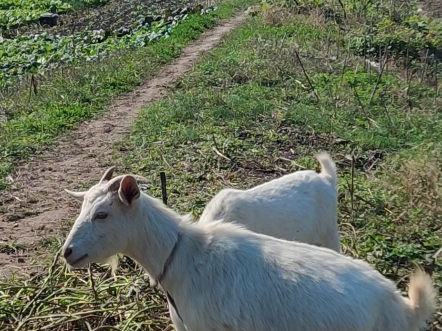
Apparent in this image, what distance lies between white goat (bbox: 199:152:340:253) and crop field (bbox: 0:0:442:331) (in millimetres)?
516

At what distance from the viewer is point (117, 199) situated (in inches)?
150

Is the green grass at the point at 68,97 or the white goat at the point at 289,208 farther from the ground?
the white goat at the point at 289,208

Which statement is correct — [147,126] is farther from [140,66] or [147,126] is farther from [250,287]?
[250,287]

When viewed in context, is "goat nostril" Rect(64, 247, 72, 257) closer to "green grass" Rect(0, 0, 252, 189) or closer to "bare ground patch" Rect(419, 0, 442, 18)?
"green grass" Rect(0, 0, 252, 189)

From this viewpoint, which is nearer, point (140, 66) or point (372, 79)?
point (372, 79)

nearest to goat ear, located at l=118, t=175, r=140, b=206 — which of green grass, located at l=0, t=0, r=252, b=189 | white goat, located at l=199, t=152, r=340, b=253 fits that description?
white goat, located at l=199, t=152, r=340, b=253

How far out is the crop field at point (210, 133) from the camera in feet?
17.2

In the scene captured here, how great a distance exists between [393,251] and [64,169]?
4.58 meters

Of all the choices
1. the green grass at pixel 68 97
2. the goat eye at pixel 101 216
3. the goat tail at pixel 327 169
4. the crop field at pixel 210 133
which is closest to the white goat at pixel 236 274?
the goat eye at pixel 101 216

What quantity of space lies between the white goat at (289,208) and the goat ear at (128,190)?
910 millimetres

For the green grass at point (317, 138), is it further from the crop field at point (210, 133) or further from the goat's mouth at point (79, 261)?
the goat's mouth at point (79, 261)

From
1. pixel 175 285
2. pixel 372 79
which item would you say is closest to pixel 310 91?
pixel 372 79

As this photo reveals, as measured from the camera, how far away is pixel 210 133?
28.7 feet

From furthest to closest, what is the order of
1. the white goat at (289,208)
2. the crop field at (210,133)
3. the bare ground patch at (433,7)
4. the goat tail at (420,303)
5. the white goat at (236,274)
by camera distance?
the bare ground patch at (433,7), the crop field at (210,133), the white goat at (289,208), the goat tail at (420,303), the white goat at (236,274)
